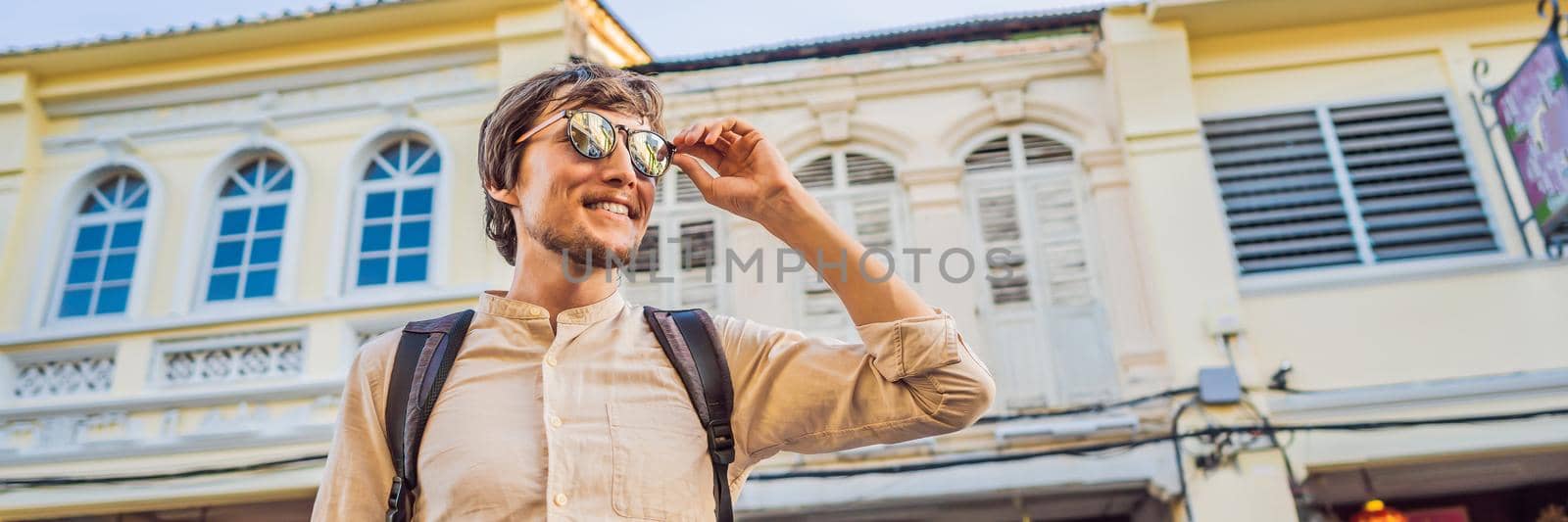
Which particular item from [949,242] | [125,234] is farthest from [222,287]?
[949,242]

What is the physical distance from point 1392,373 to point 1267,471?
4.07 ft

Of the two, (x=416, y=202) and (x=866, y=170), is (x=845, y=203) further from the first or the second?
(x=416, y=202)

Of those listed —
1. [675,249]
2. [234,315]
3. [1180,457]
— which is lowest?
[1180,457]

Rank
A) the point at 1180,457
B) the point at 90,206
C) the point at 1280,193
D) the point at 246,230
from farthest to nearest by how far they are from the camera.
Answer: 1. the point at 90,206
2. the point at 246,230
3. the point at 1280,193
4. the point at 1180,457

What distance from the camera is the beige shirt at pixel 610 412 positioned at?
1.68 m

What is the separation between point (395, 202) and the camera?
8945mm

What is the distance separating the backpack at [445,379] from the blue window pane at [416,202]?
24.0 ft

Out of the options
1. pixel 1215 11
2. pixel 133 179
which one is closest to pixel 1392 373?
pixel 1215 11

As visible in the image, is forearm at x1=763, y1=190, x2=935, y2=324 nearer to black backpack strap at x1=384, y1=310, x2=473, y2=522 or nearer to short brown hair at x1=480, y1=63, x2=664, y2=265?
short brown hair at x1=480, y1=63, x2=664, y2=265

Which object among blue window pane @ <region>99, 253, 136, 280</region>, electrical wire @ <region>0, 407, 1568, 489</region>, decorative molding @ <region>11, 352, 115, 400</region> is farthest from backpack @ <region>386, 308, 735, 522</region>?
blue window pane @ <region>99, 253, 136, 280</region>

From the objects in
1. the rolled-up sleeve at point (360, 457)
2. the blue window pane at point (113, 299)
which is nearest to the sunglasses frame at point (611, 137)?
the rolled-up sleeve at point (360, 457)

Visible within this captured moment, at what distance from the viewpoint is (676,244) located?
883 cm

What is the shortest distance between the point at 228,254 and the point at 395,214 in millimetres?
1449

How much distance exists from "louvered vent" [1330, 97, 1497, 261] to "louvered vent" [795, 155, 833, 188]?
4.01m
